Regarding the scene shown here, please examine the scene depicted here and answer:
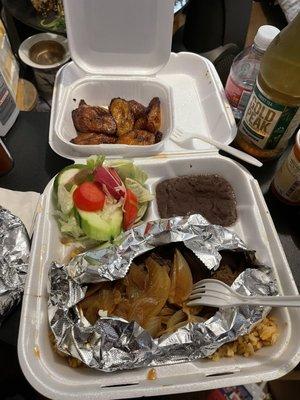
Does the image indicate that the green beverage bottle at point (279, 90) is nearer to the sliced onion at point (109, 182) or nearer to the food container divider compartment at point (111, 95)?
the food container divider compartment at point (111, 95)

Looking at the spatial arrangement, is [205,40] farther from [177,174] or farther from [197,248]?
[197,248]

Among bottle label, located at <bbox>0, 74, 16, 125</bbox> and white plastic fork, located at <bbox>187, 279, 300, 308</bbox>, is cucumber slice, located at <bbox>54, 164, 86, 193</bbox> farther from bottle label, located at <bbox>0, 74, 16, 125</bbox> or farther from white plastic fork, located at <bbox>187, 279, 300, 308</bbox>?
white plastic fork, located at <bbox>187, 279, 300, 308</bbox>

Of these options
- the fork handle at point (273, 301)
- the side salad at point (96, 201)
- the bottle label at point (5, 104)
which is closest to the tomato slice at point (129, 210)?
the side salad at point (96, 201)

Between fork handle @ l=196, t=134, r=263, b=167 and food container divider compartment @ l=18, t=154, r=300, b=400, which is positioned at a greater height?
fork handle @ l=196, t=134, r=263, b=167

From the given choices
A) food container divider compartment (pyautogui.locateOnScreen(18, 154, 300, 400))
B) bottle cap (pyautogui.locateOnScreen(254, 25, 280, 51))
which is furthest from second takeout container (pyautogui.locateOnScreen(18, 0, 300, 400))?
bottle cap (pyautogui.locateOnScreen(254, 25, 280, 51))

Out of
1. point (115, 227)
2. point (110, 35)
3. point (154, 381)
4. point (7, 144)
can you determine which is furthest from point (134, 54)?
point (154, 381)

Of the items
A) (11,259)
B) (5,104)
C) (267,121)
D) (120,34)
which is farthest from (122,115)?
(11,259)

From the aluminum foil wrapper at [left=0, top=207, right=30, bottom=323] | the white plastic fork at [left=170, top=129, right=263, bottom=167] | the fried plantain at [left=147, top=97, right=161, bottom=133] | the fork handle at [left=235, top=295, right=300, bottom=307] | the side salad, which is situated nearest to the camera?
the fork handle at [left=235, top=295, right=300, bottom=307]
